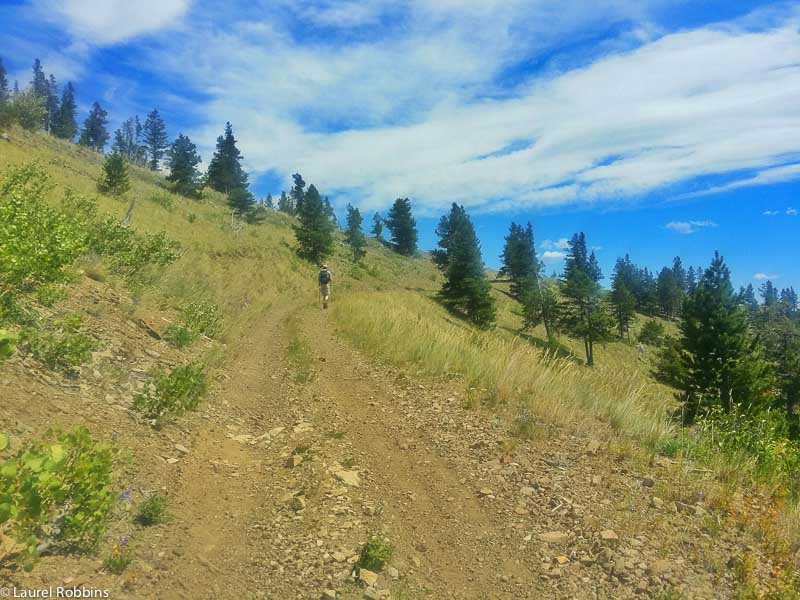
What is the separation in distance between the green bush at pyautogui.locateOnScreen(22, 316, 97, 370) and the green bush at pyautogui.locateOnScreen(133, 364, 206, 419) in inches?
34.9

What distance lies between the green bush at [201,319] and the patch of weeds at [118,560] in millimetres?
7737

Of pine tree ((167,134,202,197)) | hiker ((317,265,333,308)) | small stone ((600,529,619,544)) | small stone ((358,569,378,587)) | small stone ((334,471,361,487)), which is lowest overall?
small stone ((358,569,378,587))

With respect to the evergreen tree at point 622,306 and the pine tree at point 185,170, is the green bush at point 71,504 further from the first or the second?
the evergreen tree at point 622,306

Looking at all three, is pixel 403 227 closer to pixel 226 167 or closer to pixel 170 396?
pixel 226 167

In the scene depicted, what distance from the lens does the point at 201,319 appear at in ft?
37.7

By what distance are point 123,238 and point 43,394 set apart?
808 cm

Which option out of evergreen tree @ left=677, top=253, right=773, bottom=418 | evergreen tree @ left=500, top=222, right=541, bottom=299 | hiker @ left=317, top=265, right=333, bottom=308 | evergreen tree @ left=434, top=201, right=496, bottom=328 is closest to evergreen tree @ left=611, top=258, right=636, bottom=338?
evergreen tree @ left=500, top=222, right=541, bottom=299

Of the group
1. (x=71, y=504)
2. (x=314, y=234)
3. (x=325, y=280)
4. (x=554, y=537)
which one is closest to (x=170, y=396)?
(x=71, y=504)

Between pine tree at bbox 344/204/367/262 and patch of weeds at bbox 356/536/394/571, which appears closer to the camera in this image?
patch of weeds at bbox 356/536/394/571

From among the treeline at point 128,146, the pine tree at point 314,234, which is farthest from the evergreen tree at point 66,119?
the pine tree at point 314,234

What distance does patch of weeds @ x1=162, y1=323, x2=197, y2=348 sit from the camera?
9.68 m

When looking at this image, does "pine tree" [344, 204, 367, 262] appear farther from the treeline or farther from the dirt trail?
the dirt trail

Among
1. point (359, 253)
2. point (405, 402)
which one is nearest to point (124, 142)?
point (359, 253)

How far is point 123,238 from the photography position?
12.0m
